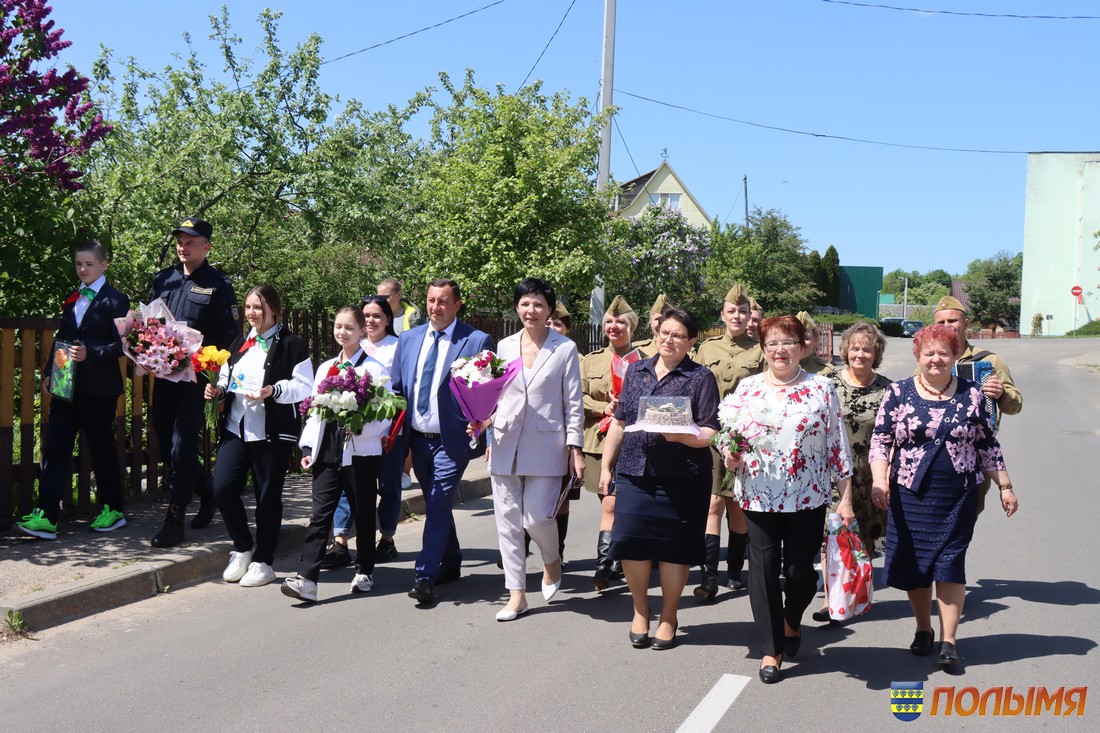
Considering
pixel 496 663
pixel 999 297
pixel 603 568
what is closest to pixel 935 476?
pixel 603 568

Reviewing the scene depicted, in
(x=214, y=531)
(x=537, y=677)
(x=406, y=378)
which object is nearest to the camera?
(x=537, y=677)

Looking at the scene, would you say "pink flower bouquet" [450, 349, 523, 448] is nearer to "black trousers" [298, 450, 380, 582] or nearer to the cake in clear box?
"black trousers" [298, 450, 380, 582]

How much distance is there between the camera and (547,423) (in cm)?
605

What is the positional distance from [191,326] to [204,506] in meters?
1.41

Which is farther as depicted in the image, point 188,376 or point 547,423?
point 188,376

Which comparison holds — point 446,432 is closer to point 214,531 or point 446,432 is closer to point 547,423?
point 547,423

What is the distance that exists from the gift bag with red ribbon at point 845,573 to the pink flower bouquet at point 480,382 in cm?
208

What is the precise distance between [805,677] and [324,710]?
7.88ft

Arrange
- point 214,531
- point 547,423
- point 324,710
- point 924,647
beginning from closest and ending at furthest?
point 324,710, point 924,647, point 547,423, point 214,531

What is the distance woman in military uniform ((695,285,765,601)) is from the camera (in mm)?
6672

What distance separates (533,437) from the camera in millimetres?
6039

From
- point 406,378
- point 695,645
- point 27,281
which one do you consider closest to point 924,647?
point 695,645

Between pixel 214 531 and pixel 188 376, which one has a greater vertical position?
pixel 188 376

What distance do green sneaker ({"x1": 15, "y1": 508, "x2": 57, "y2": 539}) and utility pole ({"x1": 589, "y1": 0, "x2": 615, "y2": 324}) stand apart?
11.5m
